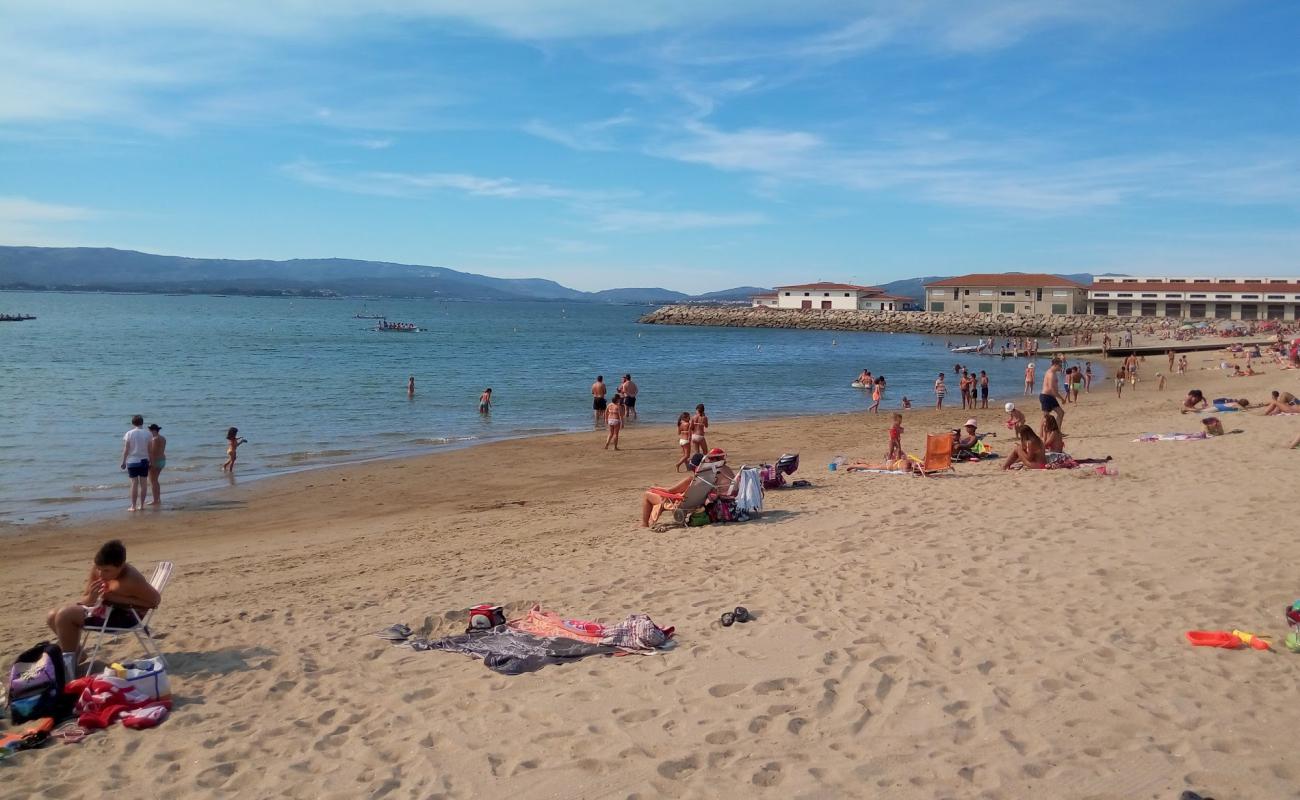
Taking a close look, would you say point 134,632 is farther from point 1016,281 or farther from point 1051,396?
point 1016,281

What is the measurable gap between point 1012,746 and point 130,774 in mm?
4620

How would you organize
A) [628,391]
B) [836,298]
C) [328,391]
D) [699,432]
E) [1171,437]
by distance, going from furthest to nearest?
[836,298]
[328,391]
[628,391]
[699,432]
[1171,437]

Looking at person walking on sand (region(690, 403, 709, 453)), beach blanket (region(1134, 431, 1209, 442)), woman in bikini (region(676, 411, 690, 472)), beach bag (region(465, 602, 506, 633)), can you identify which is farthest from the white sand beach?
woman in bikini (region(676, 411, 690, 472))

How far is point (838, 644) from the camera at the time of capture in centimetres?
618

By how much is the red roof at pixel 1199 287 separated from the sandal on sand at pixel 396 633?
307 ft

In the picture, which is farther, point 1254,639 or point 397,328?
point 397,328

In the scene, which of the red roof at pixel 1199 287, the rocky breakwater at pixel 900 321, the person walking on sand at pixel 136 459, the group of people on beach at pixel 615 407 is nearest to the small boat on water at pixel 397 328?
the rocky breakwater at pixel 900 321

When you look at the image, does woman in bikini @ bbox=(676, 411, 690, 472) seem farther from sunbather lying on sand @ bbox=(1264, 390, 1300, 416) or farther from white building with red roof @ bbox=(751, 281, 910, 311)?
white building with red roof @ bbox=(751, 281, 910, 311)

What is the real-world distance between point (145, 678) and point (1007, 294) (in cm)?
9639

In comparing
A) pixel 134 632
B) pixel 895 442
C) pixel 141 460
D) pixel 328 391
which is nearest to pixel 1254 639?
pixel 134 632

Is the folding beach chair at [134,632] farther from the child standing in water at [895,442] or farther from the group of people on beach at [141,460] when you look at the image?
the child standing in water at [895,442]

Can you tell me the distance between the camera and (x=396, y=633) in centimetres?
690

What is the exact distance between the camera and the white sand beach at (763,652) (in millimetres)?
4574

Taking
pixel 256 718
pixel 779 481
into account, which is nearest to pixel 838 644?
pixel 256 718
